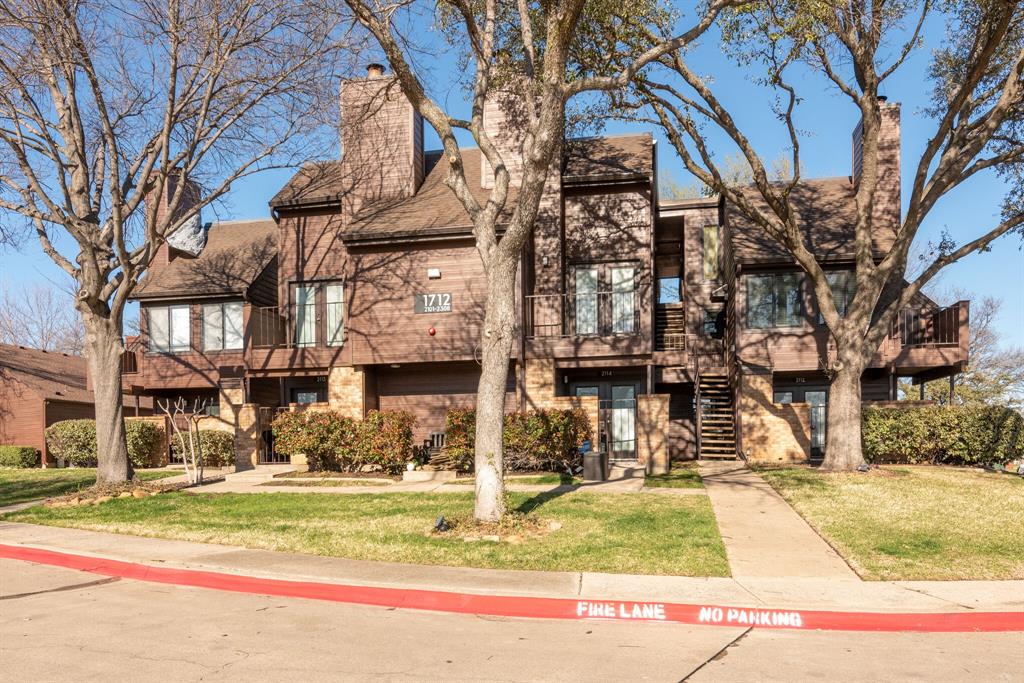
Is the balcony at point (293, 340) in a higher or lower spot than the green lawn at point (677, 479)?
higher

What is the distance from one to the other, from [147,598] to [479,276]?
13.0 metres

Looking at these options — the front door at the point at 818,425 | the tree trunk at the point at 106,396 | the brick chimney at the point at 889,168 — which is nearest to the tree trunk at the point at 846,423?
the front door at the point at 818,425

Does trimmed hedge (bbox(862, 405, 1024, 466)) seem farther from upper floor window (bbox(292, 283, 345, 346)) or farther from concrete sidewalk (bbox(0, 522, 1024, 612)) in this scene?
upper floor window (bbox(292, 283, 345, 346))

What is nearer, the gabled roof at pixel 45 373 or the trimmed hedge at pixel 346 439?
the trimmed hedge at pixel 346 439

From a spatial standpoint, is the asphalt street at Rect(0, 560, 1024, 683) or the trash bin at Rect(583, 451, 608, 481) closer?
the asphalt street at Rect(0, 560, 1024, 683)

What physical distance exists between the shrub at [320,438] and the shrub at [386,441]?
0.29 m

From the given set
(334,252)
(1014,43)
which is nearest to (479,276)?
(334,252)

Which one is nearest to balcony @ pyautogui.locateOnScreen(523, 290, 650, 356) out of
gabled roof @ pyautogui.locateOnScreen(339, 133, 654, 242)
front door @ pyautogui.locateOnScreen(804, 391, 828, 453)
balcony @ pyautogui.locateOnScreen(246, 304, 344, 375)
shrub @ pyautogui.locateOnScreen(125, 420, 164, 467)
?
gabled roof @ pyautogui.locateOnScreen(339, 133, 654, 242)

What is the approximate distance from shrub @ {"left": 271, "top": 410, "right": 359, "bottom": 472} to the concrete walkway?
321 inches

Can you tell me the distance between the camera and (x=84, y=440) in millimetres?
21938

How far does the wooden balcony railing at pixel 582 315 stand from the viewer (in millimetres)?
19469

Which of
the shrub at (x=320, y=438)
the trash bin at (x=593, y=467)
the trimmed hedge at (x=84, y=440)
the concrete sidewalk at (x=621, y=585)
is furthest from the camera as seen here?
the trimmed hedge at (x=84, y=440)

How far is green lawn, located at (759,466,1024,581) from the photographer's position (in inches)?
333

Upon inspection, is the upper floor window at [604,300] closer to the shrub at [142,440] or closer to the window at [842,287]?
the window at [842,287]
